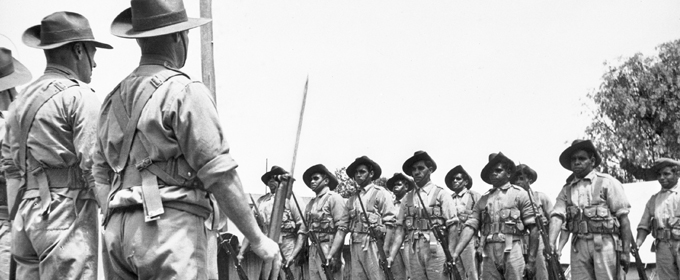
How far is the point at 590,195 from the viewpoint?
12461 millimetres

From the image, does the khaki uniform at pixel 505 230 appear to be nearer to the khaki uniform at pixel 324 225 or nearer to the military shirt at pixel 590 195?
the military shirt at pixel 590 195

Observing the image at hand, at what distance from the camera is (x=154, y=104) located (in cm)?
448

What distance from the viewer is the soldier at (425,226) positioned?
15.4m

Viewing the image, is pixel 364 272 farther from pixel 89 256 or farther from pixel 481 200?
pixel 89 256

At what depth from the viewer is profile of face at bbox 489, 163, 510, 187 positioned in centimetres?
1469

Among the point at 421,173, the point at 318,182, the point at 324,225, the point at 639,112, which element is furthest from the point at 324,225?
the point at 639,112

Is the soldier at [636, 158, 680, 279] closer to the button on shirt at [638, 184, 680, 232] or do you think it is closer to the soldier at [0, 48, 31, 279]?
the button on shirt at [638, 184, 680, 232]

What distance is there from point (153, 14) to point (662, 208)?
1172 cm

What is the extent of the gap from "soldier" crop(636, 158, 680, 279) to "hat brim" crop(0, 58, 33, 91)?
9.75m

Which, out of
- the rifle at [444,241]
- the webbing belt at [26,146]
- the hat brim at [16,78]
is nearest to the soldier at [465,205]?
the rifle at [444,241]

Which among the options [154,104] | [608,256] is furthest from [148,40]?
[608,256]

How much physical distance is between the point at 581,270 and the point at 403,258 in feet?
15.4

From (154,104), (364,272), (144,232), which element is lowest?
(364,272)

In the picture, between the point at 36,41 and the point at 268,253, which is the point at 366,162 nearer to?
the point at 36,41
